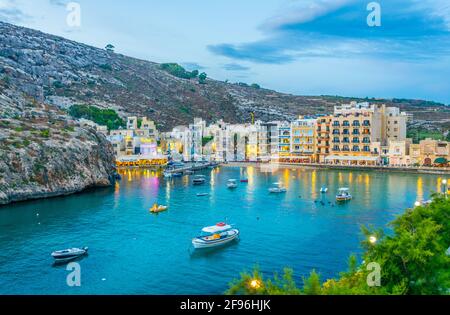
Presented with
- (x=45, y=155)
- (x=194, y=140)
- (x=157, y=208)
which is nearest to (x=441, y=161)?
(x=194, y=140)

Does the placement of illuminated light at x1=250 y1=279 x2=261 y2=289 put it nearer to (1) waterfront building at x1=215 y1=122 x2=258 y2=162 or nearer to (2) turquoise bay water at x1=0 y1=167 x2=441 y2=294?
(2) turquoise bay water at x1=0 y1=167 x2=441 y2=294

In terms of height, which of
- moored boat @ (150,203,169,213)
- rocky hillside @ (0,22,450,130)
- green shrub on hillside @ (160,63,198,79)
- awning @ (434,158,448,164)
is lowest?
moored boat @ (150,203,169,213)

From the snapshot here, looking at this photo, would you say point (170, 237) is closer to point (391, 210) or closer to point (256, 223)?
point (256, 223)

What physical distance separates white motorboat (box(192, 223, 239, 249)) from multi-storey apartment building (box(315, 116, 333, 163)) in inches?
2438

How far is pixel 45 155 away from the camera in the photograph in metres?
58.6

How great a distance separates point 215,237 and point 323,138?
65.4 m

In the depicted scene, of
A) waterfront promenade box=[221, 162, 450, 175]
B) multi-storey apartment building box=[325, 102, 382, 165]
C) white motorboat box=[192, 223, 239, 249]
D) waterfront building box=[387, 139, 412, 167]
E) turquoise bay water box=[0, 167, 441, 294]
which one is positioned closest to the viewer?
turquoise bay water box=[0, 167, 441, 294]

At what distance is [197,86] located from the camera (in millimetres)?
170875

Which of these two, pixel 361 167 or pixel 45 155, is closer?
pixel 45 155

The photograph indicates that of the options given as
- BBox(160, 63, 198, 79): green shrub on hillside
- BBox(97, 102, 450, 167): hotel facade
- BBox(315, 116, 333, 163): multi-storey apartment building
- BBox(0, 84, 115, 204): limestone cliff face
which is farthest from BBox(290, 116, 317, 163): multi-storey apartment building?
BBox(160, 63, 198, 79): green shrub on hillside

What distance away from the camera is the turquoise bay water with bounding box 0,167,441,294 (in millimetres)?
26547

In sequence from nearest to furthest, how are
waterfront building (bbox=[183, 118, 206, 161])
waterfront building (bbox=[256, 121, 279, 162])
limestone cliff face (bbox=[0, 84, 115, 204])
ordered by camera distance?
limestone cliff face (bbox=[0, 84, 115, 204])
waterfront building (bbox=[256, 121, 279, 162])
waterfront building (bbox=[183, 118, 206, 161])

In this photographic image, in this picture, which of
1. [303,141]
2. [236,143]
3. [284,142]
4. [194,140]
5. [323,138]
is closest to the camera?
[323,138]

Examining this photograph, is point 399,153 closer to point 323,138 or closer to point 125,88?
point 323,138
